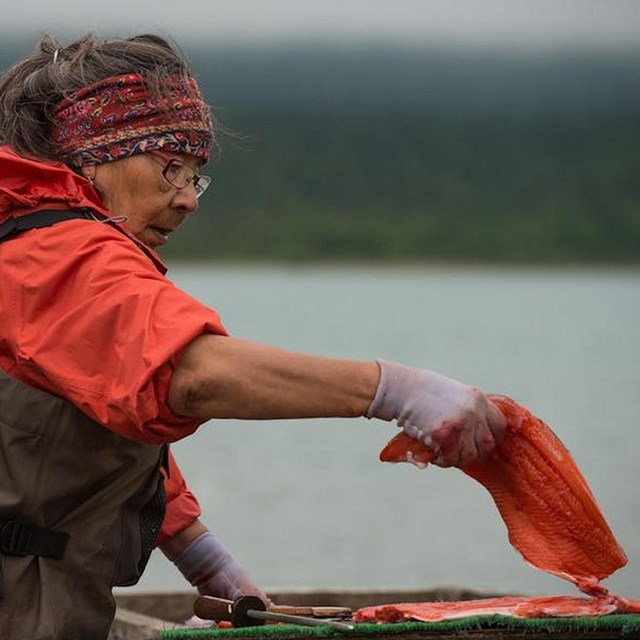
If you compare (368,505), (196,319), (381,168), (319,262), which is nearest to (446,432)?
(196,319)

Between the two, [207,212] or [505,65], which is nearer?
[207,212]

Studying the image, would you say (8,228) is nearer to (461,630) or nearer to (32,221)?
(32,221)

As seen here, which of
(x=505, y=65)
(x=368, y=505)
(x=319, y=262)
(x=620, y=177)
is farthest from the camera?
(x=505, y=65)

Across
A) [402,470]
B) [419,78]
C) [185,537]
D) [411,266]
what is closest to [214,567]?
[185,537]

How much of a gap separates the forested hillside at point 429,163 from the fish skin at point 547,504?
71809 millimetres

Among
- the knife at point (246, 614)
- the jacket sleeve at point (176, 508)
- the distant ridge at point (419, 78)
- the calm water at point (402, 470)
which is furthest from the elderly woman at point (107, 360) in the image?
the distant ridge at point (419, 78)

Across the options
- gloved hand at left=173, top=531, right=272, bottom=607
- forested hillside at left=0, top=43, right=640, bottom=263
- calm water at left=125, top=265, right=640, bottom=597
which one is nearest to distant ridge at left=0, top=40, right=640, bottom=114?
forested hillside at left=0, top=43, right=640, bottom=263

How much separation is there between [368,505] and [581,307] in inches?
1767

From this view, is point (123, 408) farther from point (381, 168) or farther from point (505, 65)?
point (505, 65)

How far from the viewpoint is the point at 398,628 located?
12.8 ft

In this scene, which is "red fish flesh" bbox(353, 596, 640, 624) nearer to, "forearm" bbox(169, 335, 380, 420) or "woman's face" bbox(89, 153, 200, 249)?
"forearm" bbox(169, 335, 380, 420)

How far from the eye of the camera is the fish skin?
395cm

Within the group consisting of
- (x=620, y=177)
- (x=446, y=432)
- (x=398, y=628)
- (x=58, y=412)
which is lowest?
(x=620, y=177)

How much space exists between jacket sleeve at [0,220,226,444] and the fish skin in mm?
783
